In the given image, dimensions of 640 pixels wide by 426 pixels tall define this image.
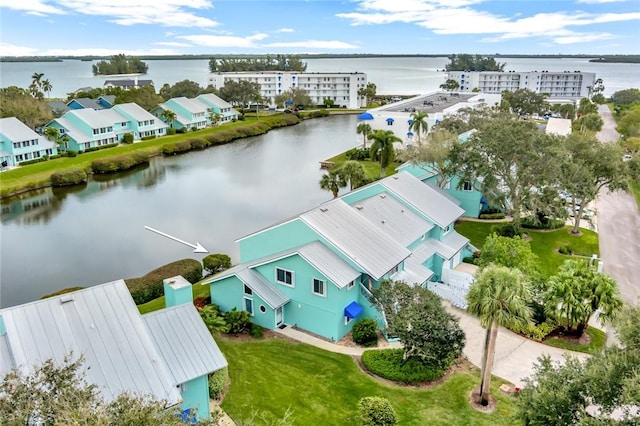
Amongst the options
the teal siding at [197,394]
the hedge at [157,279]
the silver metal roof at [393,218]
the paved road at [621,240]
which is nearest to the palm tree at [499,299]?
the silver metal roof at [393,218]

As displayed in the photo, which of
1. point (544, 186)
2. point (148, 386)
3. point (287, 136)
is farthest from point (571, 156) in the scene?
point (287, 136)

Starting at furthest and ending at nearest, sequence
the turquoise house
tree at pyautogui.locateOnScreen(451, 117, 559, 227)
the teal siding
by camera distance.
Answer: tree at pyautogui.locateOnScreen(451, 117, 559, 227)
the turquoise house
the teal siding

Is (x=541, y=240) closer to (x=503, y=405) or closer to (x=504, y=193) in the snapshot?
(x=504, y=193)

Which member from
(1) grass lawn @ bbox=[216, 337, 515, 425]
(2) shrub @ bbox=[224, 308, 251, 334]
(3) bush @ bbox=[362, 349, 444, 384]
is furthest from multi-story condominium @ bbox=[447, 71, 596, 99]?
(1) grass lawn @ bbox=[216, 337, 515, 425]

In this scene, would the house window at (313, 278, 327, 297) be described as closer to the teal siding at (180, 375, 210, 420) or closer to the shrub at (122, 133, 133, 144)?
the teal siding at (180, 375, 210, 420)

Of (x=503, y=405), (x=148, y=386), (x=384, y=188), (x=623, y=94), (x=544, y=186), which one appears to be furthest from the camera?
(x=623, y=94)

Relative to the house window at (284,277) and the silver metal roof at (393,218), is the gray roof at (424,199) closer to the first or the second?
the silver metal roof at (393,218)
